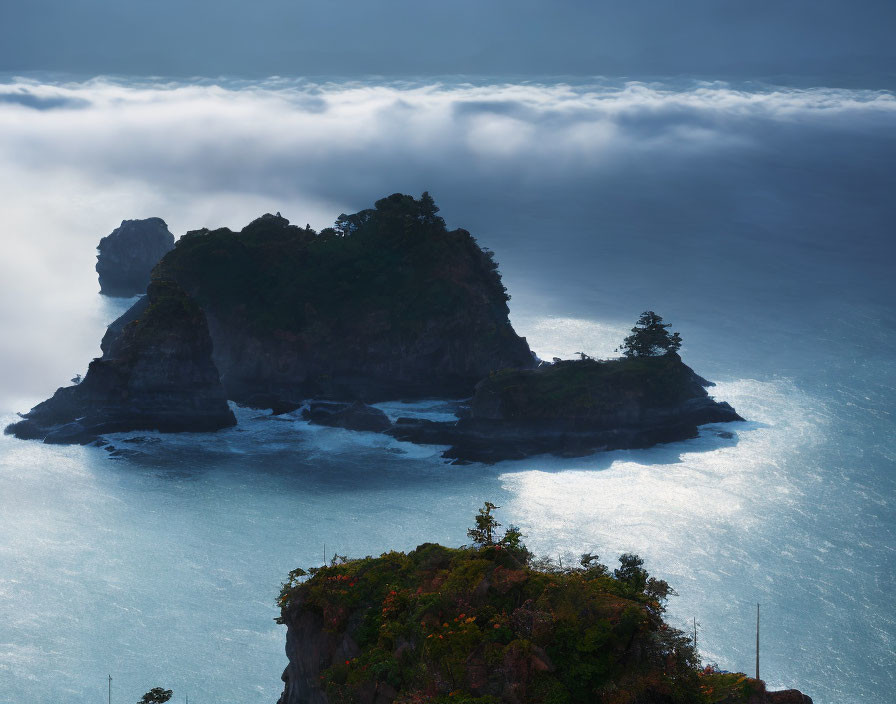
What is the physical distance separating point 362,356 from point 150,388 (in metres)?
18.9

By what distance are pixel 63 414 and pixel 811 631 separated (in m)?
63.0

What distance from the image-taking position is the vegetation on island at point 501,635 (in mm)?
34781

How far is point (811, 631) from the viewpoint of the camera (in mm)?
61562

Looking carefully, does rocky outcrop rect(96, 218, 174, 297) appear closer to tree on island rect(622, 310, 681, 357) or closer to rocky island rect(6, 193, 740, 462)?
rocky island rect(6, 193, 740, 462)

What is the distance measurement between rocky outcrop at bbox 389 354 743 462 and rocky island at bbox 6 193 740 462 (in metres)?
0.12

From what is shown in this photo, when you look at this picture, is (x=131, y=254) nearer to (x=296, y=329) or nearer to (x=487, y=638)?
(x=296, y=329)

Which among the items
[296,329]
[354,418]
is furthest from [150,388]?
[354,418]

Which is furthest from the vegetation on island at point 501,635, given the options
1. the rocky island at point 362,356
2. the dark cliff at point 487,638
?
the rocky island at point 362,356

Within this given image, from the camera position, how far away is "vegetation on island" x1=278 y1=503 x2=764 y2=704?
114 ft

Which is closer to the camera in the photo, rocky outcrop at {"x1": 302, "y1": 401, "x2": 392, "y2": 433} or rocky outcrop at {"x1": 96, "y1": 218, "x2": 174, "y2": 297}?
rocky outcrop at {"x1": 302, "y1": 401, "x2": 392, "y2": 433}

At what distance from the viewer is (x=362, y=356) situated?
3954 inches

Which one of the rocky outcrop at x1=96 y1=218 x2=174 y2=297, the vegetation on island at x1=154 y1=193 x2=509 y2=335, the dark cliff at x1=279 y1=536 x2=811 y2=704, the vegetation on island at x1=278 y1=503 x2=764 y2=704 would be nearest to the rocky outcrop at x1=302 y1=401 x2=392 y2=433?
the vegetation on island at x1=154 y1=193 x2=509 y2=335

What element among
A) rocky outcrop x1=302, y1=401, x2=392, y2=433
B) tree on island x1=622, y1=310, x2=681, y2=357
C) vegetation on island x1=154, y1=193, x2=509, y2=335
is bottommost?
rocky outcrop x1=302, y1=401, x2=392, y2=433

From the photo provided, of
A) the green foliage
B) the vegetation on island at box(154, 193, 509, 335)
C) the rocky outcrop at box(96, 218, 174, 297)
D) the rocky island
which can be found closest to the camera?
the green foliage
